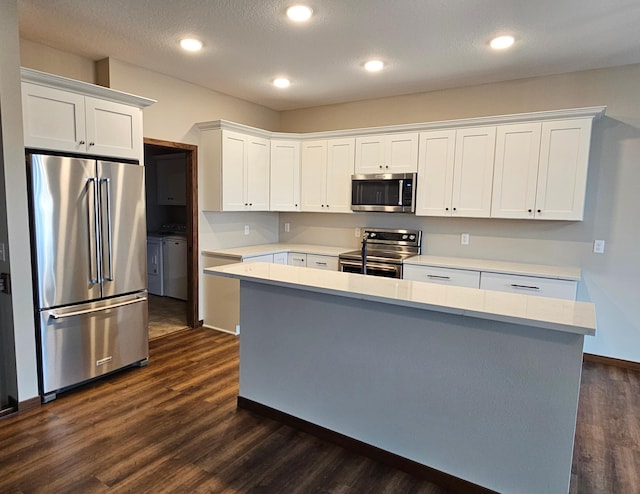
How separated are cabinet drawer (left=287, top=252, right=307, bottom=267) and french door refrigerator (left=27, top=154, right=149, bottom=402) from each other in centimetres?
183

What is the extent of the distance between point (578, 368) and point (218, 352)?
9.98 feet

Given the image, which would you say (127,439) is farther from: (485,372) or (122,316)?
(485,372)

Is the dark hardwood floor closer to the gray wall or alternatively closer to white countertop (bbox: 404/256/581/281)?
the gray wall

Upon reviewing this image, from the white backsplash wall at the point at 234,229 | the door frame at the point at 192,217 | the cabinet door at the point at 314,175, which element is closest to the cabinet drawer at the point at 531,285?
the cabinet door at the point at 314,175

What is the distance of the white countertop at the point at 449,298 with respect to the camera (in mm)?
1657

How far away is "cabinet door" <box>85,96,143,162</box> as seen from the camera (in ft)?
9.62

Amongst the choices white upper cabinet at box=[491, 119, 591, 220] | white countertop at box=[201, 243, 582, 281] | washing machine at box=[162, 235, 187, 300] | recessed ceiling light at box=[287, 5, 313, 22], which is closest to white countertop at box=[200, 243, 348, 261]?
white countertop at box=[201, 243, 582, 281]

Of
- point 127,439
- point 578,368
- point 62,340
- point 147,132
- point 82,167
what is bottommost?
point 127,439

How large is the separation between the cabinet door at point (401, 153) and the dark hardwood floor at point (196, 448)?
8.39 ft

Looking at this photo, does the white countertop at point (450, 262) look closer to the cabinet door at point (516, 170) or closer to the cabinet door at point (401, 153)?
the cabinet door at point (516, 170)

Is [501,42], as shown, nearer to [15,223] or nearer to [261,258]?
[261,258]

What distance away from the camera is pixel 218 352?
151 inches

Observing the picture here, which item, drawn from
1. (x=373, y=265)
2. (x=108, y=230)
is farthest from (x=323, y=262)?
(x=108, y=230)

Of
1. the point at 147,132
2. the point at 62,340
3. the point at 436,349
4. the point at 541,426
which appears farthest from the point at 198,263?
the point at 541,426
